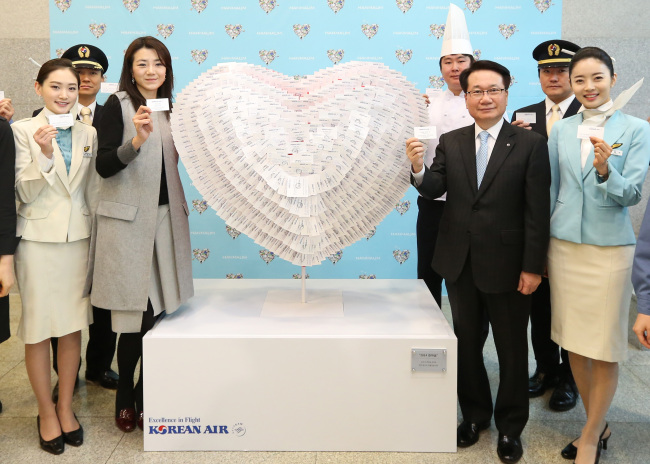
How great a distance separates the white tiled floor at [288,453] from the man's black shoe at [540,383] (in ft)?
0.15

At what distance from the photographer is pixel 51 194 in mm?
2412

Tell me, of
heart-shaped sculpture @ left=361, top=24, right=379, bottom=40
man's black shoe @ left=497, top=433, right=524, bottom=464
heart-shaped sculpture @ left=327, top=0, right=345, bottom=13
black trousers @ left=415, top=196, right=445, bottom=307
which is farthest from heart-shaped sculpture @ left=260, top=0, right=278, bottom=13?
man's black shoe @ left=497, top=433, right=524, bottom=464

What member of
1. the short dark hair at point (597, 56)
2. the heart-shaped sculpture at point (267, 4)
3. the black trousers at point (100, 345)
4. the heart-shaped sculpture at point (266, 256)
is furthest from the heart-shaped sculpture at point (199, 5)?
the short dark hair at point (597, 56)

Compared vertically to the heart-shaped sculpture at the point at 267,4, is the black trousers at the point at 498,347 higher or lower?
lower

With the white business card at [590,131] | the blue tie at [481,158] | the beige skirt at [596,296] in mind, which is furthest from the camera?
the blue tie at [481,158]

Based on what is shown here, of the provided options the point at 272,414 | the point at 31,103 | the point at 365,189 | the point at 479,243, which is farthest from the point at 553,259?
the point at 31,103

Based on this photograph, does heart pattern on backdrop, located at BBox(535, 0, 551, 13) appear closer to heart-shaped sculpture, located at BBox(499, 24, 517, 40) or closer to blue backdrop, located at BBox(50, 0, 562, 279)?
blue backdrop, located at BBox(50, 0, 562, 279)

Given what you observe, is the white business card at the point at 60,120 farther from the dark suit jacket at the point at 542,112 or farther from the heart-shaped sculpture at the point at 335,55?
the heart-shaped sculpture at the point at 335,55

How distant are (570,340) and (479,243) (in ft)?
1.70

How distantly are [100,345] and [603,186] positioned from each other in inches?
97.9

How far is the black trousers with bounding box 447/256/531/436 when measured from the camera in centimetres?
242

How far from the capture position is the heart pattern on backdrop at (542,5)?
457 cm

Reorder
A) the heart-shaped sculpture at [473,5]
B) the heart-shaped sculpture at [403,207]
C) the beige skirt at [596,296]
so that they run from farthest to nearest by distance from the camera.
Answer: the heart-shaped sculpture at [403,207] → the heart-shaped sculpture at [473,5] → the beige skirt at [596,296]

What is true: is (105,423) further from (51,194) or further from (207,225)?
(207,225)
